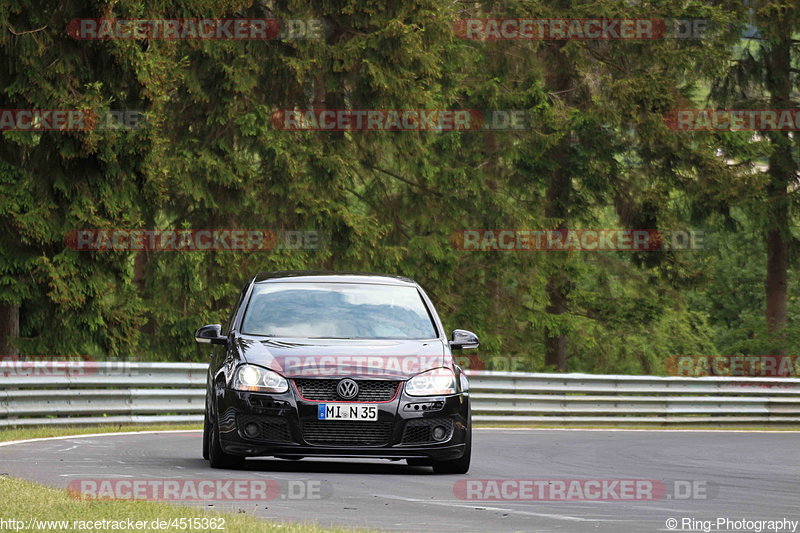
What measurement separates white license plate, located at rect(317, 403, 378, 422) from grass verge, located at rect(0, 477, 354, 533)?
2743 millimetres

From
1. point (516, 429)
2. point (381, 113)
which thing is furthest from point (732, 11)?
point (516, 429)

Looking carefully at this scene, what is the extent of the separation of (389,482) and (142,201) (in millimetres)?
13815

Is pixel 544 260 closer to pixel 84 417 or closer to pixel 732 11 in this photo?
pixel 732 11

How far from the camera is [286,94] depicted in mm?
32688

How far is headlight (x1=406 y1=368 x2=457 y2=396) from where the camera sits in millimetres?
11836
